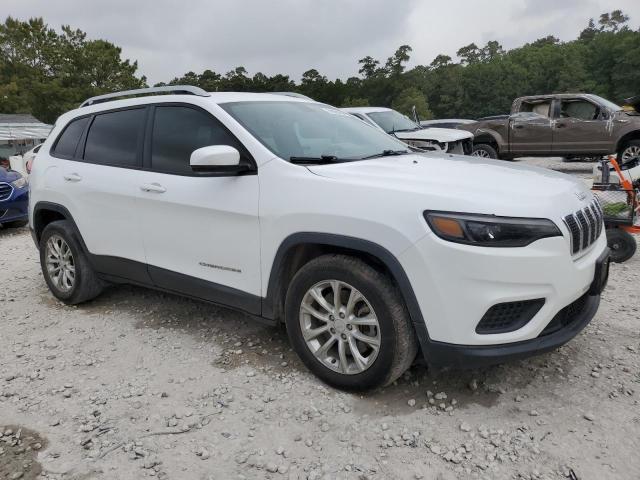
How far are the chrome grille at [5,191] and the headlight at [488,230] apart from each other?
8006 millimetres

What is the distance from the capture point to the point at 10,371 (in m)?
3.47

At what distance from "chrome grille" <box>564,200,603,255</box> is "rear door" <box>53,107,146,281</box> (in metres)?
2.81

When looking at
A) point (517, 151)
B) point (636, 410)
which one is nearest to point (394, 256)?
point (636, 410)

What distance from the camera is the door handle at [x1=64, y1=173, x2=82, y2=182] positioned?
423 centimetres

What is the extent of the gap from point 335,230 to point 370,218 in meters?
0.22

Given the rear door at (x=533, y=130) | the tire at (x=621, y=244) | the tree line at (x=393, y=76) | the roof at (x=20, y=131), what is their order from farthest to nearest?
the tree line at (x=393, y=76), the roof at (x=20, y=131), the rear door at (x=533, y=130), the tire at (x=621, y=244)

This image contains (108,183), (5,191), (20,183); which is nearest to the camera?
(108,183)

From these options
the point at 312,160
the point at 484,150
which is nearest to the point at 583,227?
the point at 312,160

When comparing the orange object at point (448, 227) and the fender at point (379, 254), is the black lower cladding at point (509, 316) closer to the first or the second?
the fender at point (379, 254)

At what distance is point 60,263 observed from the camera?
4.59 m

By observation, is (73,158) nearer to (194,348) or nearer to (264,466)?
(194,348)

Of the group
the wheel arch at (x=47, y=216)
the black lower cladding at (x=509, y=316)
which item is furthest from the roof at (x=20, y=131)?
the black lower cladding at (x=509, y=316)

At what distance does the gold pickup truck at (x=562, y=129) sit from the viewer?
11914 mm

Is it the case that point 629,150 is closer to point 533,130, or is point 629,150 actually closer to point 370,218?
point 533,130
